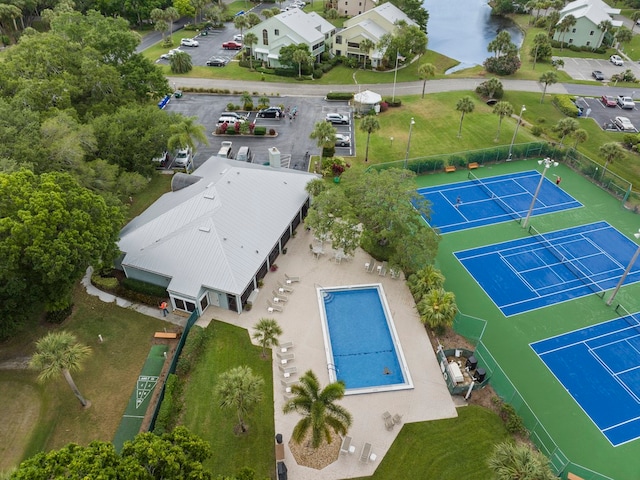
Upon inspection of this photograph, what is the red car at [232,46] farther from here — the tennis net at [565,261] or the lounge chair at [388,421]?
the lounge chair at [388,421]

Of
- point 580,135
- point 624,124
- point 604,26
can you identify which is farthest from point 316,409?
point 604,26

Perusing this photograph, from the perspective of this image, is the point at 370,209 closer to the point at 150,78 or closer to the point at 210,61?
the point at 150,78

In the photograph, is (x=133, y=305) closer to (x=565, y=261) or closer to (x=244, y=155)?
(x=244, y=155)

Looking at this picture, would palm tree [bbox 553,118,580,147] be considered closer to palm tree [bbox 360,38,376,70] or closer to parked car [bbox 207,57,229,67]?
palm tree [bbox 360,38,376,70]

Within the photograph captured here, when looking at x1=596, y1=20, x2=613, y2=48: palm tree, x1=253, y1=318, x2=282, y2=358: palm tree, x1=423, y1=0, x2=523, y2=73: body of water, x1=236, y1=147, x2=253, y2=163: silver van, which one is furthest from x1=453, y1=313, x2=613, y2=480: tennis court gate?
x1=596, y1=20, x2=613, y2=48: palm tree

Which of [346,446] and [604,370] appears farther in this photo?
[604,370]

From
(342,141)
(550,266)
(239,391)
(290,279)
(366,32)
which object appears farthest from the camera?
(366,32)

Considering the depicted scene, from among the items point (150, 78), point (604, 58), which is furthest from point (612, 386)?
point (604, 58)

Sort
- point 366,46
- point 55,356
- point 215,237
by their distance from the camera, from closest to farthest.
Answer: point 55,356 → point 215,237 → point 366,46
